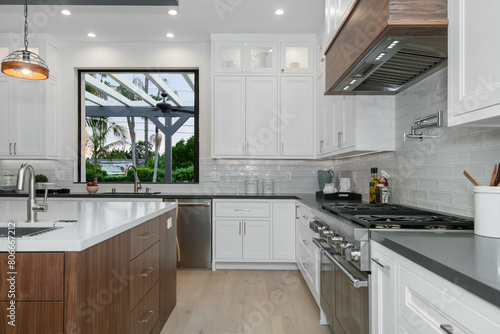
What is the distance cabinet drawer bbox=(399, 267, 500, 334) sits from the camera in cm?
80

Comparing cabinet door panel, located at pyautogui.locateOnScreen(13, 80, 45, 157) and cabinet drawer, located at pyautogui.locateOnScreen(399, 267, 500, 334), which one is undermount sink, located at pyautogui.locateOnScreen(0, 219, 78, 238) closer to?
cabinet drawer, located at pyautogui.locateOnScreen(399, 267, 500, 334)

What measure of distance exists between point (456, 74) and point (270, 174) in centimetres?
328

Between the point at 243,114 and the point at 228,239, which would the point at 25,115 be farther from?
the point at 228,239

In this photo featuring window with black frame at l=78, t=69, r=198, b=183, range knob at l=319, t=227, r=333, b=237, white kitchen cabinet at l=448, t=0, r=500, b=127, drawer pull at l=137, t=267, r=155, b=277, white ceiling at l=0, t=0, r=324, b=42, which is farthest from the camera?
window with black frame at l=78, t=69, r=198, b=183

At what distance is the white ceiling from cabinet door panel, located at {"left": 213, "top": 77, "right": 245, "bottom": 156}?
649mm

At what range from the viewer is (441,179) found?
205cm

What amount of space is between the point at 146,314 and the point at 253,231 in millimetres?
2014

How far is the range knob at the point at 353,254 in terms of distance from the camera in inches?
63.8

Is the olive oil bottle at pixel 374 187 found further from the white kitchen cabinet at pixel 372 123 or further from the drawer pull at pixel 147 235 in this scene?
the drawer pull at pixel 147 235

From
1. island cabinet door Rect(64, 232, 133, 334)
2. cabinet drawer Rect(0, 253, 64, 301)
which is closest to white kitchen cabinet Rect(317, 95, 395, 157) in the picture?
island cabinet door Rect(64, 232, 133, 334)

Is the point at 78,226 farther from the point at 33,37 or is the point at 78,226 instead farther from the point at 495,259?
the point at 33,37

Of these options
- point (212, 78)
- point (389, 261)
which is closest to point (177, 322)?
point (389, 261)

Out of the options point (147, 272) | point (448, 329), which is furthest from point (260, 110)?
point (448, 329)

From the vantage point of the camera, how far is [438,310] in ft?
3.22
